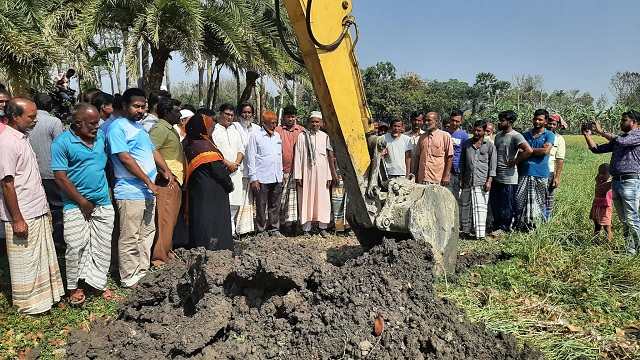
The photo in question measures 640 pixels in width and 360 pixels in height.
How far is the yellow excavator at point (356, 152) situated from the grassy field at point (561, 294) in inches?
19.8

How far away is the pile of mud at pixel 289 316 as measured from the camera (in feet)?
9.24

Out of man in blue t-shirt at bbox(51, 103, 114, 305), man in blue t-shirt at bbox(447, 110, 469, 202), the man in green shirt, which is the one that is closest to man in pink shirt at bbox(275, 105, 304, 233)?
the man in green shirt

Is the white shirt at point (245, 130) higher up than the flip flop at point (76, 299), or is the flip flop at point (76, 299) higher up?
the white shirt at point (245, 130)

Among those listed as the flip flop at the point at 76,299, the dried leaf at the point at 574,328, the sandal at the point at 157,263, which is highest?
the sandal at the point at 157,263

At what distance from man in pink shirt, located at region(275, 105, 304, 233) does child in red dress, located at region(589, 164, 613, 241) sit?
12.9 feet

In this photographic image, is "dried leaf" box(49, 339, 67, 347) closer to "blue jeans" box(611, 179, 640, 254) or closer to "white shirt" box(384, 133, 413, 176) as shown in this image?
"white shirt" box(384, 133, 413, 176)

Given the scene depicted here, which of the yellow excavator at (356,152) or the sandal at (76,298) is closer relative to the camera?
the yellow excavator at (356,152)

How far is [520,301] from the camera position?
3.94 m

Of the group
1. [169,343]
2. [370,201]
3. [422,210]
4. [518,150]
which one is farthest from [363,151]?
[518,150]

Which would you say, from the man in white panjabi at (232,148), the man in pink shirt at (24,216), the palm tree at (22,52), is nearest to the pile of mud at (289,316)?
the man in pink shirt at (24,216)

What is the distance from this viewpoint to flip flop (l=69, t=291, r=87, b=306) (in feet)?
13.2

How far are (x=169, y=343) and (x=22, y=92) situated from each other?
6.07 meters

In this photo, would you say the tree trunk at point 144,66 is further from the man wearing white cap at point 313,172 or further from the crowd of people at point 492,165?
the crowd of people at point 492,165

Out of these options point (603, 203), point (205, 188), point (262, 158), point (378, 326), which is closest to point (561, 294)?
point (378, 326)
